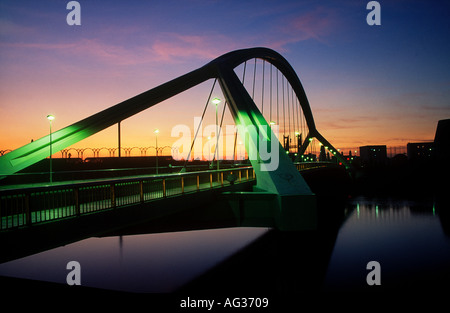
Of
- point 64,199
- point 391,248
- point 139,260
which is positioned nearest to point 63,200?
point 64,199

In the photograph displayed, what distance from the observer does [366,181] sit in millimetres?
61875

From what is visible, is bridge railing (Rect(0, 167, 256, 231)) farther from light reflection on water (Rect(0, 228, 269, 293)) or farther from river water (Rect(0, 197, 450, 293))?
river water (Rect(0, 197, 450, 293))

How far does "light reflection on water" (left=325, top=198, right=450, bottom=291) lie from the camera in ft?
41.2

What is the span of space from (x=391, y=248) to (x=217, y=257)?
31.0ft

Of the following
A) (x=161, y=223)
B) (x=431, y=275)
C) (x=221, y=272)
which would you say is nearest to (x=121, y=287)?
(x=161, y=223)

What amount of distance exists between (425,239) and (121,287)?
17.7 metres

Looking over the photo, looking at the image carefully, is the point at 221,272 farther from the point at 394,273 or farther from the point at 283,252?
the point at 394,273

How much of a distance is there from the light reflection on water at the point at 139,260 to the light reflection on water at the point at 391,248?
5.60m

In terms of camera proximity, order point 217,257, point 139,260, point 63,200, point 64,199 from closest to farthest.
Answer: point 64,199 → point 63,200 → point 217,257 → point 139,260

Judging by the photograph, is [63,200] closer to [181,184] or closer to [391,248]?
[181,184]

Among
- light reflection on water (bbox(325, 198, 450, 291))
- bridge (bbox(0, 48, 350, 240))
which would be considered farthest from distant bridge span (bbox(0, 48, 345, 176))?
light reflection on water (bbox(325, 198, 450, 291))

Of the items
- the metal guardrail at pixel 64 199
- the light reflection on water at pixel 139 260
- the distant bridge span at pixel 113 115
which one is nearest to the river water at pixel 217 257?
the light reflection on water at pixel 139 260

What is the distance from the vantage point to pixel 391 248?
1730cm
